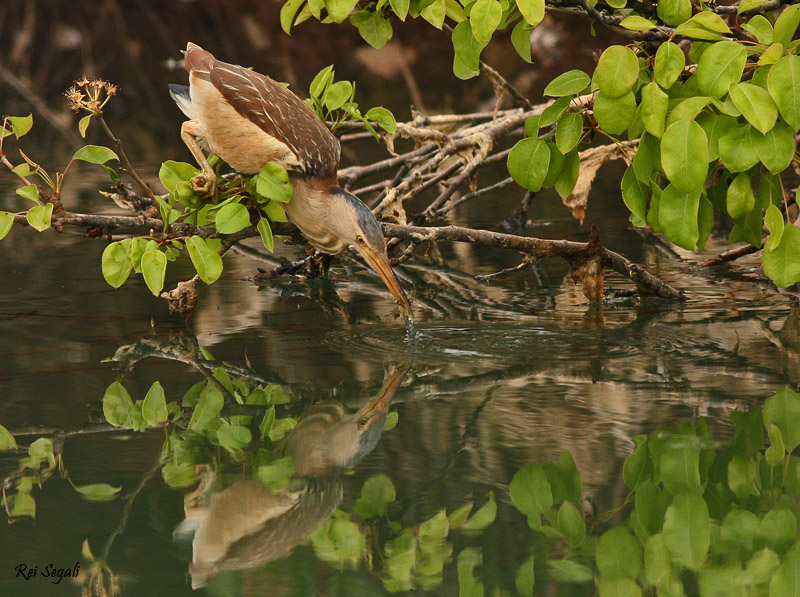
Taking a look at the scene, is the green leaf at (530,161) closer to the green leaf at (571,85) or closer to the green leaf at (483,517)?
the green leaf at (571,85)

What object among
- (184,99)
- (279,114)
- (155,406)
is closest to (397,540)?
(155,406)

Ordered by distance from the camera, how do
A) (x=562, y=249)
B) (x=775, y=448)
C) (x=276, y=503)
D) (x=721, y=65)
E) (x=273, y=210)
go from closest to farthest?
1. (x=276, y=503)
2. (x=775, y=448)
3. (x=721, y=65)
4. (x=273, y=210)
5. (x=562, y=249)

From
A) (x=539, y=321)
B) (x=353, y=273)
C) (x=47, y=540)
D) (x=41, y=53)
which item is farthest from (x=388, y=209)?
(x=41, y=53)

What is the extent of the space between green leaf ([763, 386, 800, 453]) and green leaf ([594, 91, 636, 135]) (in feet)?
3.20

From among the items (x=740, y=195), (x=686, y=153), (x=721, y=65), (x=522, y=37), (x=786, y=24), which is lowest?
(x=740, y=195)

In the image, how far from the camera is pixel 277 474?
284 centimetres

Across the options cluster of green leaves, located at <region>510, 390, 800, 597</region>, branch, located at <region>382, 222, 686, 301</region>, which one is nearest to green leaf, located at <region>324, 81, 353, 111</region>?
branch, located at <region>382, 222, 686, 301</region>

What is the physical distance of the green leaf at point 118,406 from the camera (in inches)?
129

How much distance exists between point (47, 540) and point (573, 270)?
3.00 m

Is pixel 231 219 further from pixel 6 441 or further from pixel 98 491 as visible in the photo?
pixel 98 491

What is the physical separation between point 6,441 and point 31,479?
354 millimetres

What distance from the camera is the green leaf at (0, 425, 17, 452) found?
3.06 meters

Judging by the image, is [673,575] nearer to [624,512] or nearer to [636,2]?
[624,512]

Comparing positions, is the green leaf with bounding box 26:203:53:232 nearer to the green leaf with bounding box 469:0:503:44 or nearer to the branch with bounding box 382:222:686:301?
the branch with bounding box 382:222:686:301
